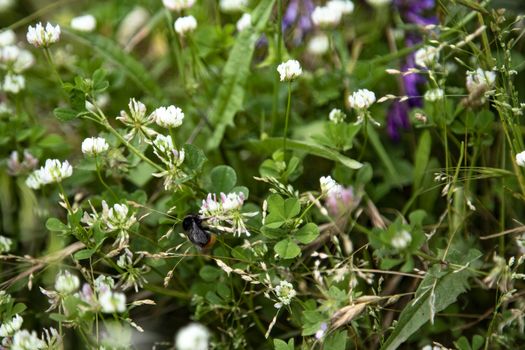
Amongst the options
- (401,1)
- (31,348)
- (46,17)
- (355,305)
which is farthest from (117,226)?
(46,17)

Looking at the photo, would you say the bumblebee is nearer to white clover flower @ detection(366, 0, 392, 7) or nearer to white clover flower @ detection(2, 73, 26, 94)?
white clover flower @ detection(2, 73, 26, 94)

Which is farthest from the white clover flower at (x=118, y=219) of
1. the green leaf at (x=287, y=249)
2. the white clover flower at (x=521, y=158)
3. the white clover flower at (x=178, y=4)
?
the white clover flower at (x=521, y=158)

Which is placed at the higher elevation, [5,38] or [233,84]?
[5,38]

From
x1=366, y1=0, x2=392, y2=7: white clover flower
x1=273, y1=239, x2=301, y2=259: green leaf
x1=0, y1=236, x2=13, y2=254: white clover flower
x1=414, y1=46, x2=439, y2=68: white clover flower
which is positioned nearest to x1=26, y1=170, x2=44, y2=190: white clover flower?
x1=0, y1=236, x2=13, y2=254: white clover flower

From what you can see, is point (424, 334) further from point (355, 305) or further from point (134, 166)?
point (134, 166)

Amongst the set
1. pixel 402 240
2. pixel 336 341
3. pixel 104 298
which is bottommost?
pixel 336 341

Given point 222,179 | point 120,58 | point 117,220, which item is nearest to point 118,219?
point 117,220

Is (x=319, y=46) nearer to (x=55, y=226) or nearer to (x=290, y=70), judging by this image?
(x=290, y=70)
